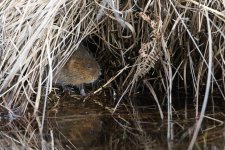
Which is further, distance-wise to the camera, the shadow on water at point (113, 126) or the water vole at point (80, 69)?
the water vole at point (80, 69)

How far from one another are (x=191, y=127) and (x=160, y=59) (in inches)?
24.8

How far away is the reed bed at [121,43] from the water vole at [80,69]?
0.38 feet

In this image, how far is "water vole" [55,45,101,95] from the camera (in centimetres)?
445

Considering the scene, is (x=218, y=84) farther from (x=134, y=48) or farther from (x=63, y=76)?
(x=63, y=76)

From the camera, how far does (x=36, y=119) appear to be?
4.00 meters

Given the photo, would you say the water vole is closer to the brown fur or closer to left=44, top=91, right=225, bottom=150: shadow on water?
the brown fur

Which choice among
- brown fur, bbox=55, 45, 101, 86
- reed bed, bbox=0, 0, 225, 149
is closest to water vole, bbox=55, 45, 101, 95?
brown fur, bbox=55, 45, 101, 86

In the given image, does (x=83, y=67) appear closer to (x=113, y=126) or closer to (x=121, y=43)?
(x=121, y=43)

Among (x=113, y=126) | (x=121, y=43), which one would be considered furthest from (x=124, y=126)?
(x=121, y=43)

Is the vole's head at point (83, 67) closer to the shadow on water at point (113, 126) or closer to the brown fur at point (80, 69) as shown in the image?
the brown fur at point (80, 69)

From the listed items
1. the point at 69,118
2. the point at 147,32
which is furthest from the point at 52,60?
the point at 147,32

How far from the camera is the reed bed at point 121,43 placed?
4.04 metres

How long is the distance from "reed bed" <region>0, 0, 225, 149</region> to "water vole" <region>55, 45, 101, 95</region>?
4.5 inches

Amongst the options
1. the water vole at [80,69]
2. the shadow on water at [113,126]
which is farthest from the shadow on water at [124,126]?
the water vole at [80,69]
